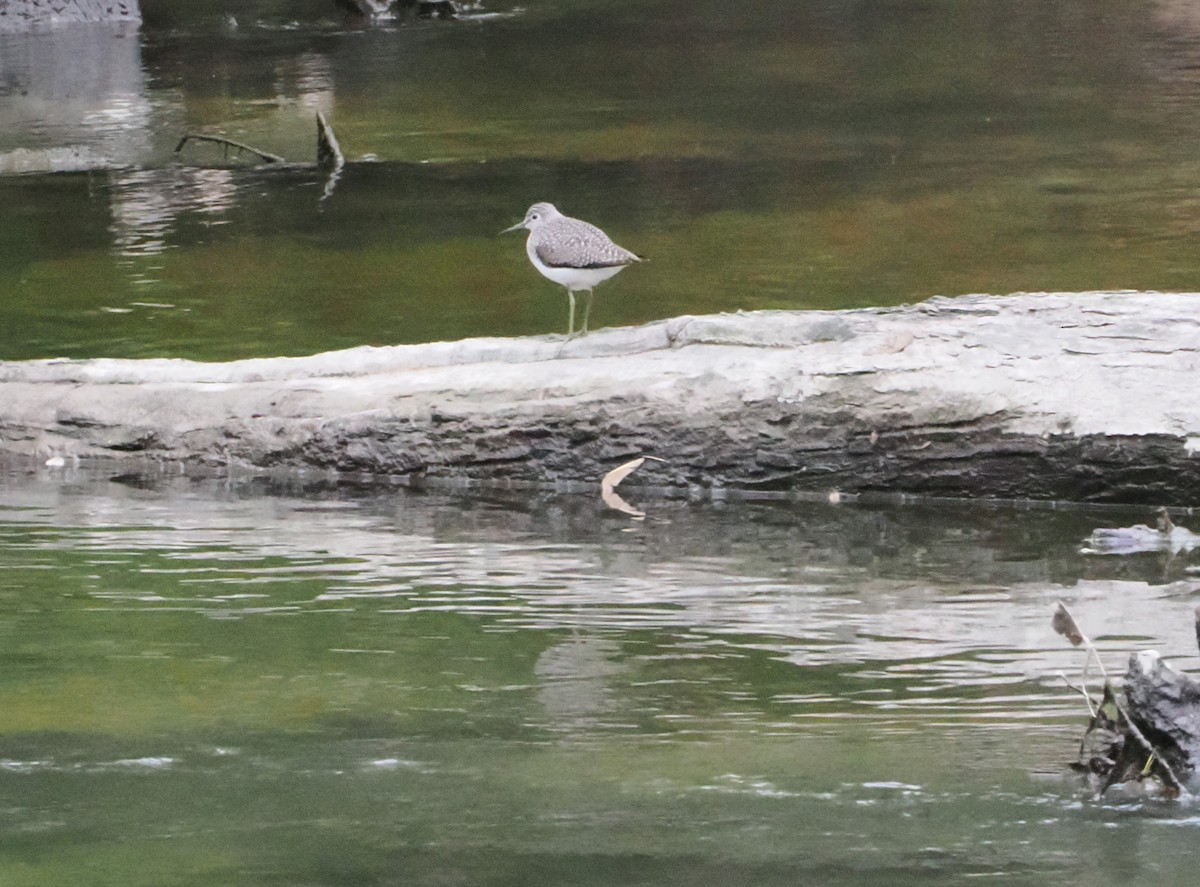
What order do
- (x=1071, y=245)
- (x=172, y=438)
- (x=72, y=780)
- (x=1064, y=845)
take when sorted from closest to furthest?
1. (x=1064, y=845)
2. (x=72, y=780)
3. (x=172, y=438)
4. (x=1071, y=245)

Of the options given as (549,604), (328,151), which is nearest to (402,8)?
(328,151)

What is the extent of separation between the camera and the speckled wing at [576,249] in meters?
8.33

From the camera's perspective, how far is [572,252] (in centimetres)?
834

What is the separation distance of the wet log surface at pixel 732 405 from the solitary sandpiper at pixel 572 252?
0.29 meters

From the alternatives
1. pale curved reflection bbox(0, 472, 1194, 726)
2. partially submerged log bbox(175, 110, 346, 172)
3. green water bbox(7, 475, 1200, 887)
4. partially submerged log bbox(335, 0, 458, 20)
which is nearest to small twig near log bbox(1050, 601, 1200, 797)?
green water bbox(7, 475, 1200, 887)

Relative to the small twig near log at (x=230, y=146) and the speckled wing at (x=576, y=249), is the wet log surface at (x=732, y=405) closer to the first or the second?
the speckled wing at (x=576, y=249)

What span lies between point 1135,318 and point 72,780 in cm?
439

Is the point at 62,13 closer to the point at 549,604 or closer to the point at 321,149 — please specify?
the point at 321,149

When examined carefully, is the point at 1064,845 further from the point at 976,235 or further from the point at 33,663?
the point at 976,235

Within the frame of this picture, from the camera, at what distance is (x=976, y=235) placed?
12.8 m

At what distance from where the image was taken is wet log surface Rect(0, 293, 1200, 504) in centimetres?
742

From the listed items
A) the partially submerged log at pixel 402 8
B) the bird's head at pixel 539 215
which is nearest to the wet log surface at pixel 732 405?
the bird's head at pixel 539 215

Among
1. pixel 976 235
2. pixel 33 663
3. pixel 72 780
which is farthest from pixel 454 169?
pixel 72 780

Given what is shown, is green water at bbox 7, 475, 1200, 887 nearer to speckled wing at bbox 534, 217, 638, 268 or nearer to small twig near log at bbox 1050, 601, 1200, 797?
small twig near log at bbox 1050, 601, 1200, 797
